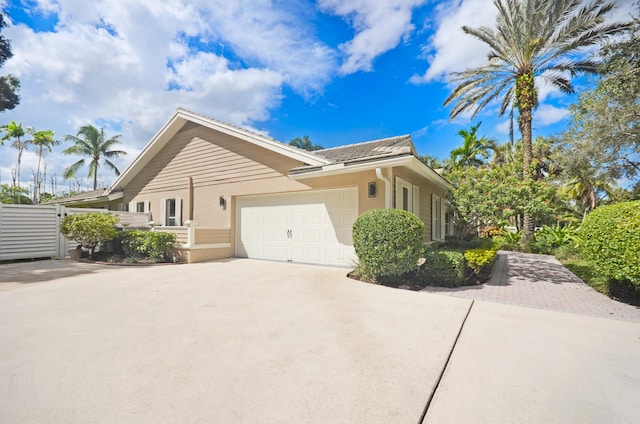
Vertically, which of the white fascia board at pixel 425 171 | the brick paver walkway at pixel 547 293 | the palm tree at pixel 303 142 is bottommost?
the brick paver walkway at pixel 547 293

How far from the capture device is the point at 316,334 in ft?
10.6

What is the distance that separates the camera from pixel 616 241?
456cm

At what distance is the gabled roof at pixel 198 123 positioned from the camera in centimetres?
799

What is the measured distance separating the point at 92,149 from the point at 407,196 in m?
30.2

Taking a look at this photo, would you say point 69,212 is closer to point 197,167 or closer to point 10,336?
point 197,167

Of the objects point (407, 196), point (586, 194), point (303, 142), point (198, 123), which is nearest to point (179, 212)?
point (198, 123)

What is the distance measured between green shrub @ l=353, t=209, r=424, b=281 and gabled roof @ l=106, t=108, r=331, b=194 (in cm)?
257

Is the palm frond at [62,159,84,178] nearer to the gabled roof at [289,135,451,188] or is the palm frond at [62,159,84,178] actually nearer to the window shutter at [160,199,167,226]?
the window shutter at [160,199,167,226]

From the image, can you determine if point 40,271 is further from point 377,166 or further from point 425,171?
point 425,171

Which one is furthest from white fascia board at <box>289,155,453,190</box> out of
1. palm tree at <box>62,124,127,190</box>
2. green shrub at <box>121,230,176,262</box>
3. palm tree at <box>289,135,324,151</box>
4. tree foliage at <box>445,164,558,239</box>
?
palm tree at <box>62,124,127,190</box>

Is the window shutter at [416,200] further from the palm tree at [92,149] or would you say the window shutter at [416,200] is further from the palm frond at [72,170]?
the palm frond at [72,170]

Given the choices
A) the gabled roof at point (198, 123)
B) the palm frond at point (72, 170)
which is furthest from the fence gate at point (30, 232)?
the palm frond at point (72, 170)

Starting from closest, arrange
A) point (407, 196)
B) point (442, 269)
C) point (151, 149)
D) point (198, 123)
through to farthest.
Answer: point (442, 269) → point (407, 196) → point (198, 123) → point (151, 149)

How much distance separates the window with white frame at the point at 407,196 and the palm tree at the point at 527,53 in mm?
4885
